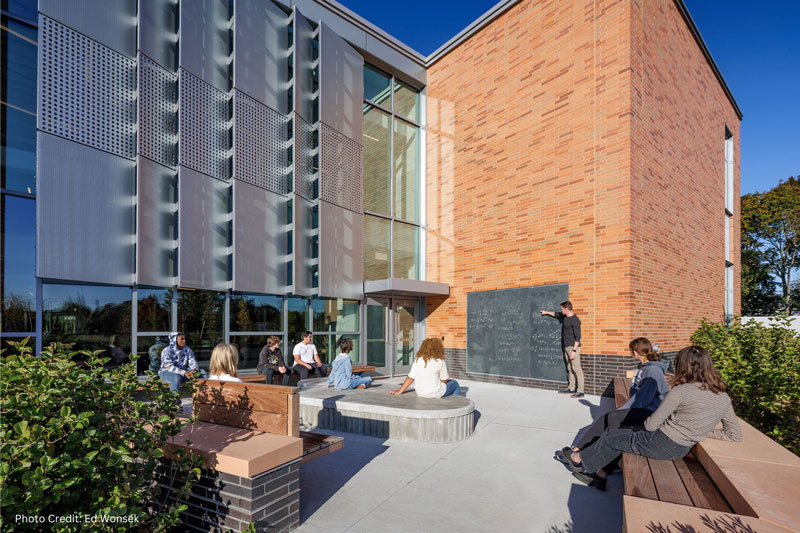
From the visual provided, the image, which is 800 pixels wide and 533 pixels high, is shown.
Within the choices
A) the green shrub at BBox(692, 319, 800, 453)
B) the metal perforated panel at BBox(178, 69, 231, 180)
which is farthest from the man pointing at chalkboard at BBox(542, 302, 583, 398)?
the metal perforated panel at BBox(178, 69, 231, 180)

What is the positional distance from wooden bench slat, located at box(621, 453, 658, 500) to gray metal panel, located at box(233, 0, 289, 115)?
1025 centimetres

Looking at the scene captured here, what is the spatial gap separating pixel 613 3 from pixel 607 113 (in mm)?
2462

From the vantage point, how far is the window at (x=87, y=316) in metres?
7.54

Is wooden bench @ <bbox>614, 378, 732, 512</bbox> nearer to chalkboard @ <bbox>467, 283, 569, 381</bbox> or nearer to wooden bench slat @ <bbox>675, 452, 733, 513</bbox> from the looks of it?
wooden bench slat @ <bbox>675, 452, 733, 513</bbox>

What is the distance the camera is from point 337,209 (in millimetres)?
11852

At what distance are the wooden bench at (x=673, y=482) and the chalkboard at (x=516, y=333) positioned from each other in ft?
22.1

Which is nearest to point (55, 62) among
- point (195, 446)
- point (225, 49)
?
point (225, 49)

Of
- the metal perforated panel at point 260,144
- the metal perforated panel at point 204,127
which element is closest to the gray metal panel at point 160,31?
the metal perforated panel at point 204,127

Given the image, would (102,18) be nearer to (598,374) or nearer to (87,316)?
(87,316)

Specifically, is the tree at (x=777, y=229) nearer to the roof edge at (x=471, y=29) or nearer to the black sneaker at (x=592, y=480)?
the roof edge at (x=471, y=29)

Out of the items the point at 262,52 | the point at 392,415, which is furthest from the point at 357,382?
the point at 262,52

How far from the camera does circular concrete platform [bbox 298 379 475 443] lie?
5.66 metres

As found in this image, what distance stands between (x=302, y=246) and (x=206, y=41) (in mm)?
4997

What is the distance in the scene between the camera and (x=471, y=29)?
12898 millimetres
